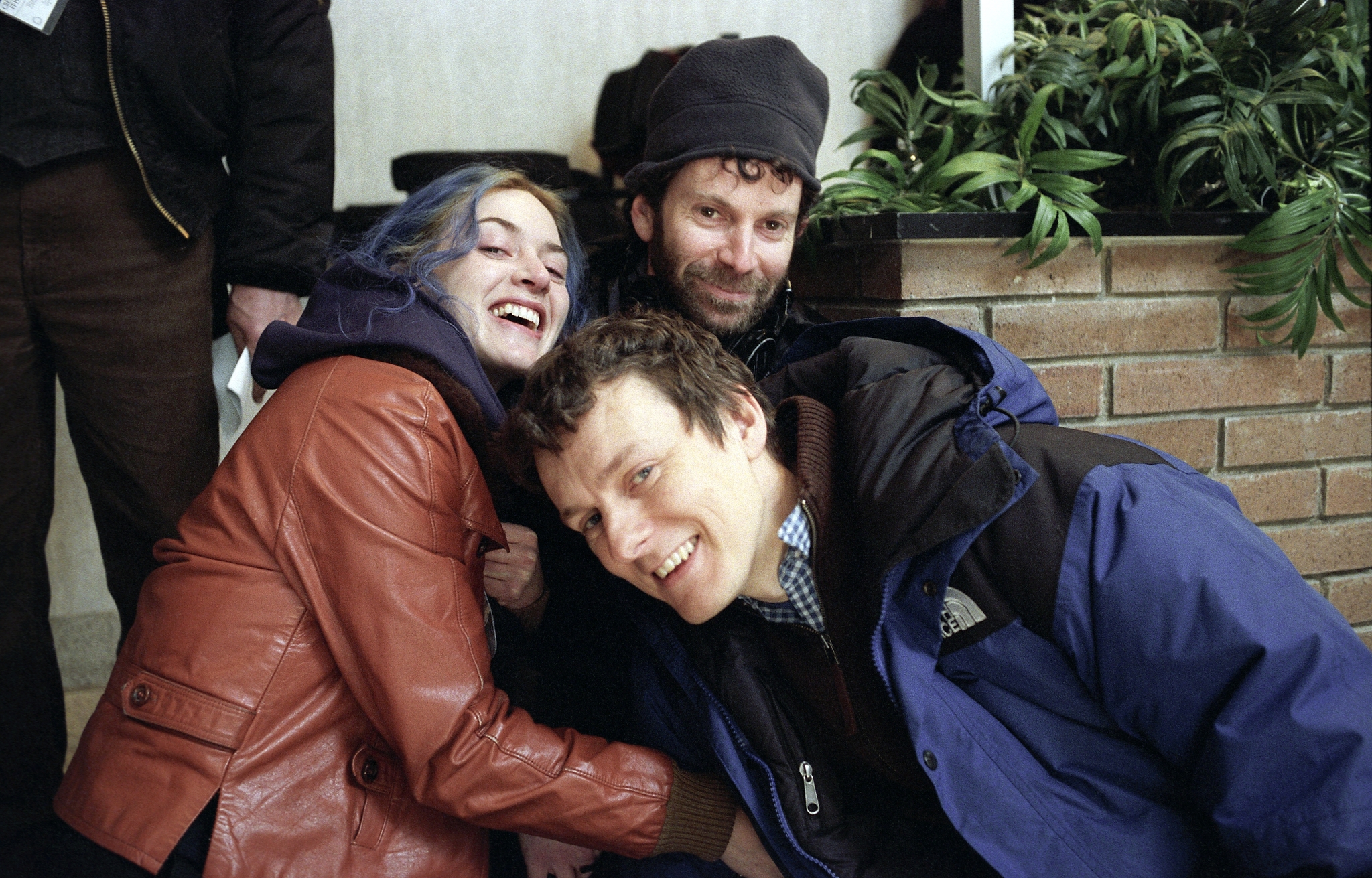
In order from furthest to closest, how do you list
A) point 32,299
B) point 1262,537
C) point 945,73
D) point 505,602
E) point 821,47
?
point 821,47
point 945,73
point 32,299
point 505,602
point 1262,537

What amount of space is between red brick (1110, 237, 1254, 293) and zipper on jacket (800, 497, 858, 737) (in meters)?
0.96

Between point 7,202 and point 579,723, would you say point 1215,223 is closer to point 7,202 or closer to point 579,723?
point 579,723

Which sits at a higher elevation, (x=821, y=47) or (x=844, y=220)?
(x=821, y=47)

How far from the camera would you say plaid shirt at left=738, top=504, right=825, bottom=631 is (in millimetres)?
1259

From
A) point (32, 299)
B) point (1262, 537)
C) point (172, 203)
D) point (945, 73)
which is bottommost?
point (1262, 537)

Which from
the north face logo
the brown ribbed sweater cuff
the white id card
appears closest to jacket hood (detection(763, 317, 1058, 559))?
the north face logo

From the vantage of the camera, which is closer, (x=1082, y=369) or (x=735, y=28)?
(x=1082, y=369)

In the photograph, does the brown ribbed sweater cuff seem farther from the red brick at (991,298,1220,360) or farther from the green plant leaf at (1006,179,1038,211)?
the green plant leaf at (1006,179,1038,211)

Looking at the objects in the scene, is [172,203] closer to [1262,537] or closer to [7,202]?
[7,202]

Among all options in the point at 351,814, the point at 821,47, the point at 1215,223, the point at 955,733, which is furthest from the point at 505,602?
the point at 821,47

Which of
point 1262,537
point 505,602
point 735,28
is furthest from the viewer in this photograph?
point 735,28

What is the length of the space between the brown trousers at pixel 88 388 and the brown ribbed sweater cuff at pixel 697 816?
1.16 metres

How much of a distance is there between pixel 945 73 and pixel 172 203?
176 cm

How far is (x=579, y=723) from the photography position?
1.66 m
